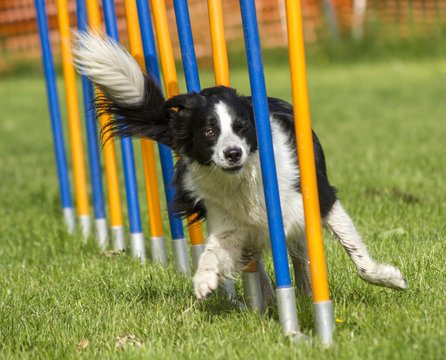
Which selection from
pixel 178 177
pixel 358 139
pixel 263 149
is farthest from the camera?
pixel 358 139

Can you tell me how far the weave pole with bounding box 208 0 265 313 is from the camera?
3018 mm

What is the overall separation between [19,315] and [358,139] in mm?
5699

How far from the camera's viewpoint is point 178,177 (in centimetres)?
335

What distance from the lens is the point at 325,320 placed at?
255cm

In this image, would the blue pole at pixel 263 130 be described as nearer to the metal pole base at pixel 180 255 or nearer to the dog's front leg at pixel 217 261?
the dog's front leg at pixel 217 261

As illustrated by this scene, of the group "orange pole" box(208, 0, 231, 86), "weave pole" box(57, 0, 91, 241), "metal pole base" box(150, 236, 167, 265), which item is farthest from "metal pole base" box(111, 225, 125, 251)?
"orange pole" box(208, 0, 231, 86)

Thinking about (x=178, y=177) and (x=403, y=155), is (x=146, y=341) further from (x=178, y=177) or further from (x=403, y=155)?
(x=403, y=155)

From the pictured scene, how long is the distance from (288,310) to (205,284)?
1.26 feet

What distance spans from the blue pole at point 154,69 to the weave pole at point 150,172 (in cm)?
19

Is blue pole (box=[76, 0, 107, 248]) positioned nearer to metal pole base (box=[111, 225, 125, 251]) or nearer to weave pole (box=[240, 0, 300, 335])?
metal pole base (box=[111, 225, 125, 251])

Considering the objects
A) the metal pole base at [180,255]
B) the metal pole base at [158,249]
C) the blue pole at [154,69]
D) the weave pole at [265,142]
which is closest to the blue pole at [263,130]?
the weave pole at [265,142]

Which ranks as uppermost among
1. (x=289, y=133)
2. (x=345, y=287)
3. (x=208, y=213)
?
(x=289, y=133)

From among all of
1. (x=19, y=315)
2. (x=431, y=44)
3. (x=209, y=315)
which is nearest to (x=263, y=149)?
(x=209, y=315)

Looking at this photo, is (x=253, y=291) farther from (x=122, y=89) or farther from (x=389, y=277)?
(x=122, y=89)
